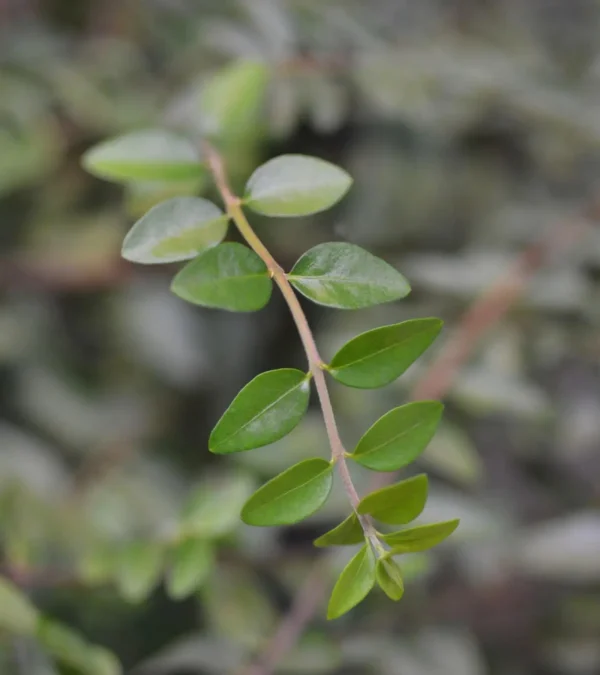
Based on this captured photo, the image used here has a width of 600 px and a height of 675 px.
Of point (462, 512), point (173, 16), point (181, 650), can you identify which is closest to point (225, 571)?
point (181, 650)

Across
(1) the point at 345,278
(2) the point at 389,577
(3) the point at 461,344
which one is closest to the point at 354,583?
(2) the point at 389,577

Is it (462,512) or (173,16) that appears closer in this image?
(462,512)

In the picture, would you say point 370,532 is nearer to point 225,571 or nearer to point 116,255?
point 225,571

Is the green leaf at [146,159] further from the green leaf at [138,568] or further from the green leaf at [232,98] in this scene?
the green leaf at [138,568]

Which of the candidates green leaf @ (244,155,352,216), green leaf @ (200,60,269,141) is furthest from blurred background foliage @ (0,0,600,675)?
green leaf @ (244,155,352,216)

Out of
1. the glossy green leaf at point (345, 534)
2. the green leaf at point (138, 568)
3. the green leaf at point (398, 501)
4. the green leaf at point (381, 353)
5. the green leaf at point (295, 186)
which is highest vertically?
the green leaf at point (295, 186)

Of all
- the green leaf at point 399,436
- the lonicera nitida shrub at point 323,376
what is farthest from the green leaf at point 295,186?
the green leaf at point 399,436

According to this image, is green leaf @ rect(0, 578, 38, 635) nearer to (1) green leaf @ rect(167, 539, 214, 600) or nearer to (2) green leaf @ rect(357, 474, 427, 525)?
(1) green leaf @ rect(167, 539, 214, 600)
